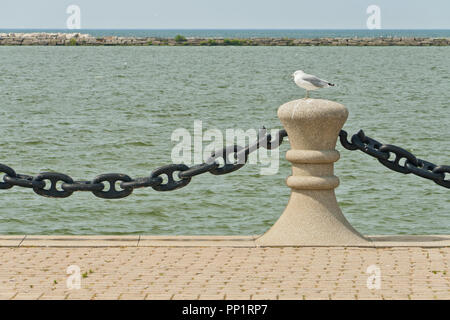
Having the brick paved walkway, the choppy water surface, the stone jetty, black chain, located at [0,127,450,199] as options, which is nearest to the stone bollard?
the brick paved walkway

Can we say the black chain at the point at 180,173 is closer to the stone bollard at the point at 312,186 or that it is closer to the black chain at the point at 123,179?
the black chain at the point at 123,179

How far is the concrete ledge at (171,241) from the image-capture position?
8875mm

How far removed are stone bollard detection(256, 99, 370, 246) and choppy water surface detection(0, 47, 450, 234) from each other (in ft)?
16.9

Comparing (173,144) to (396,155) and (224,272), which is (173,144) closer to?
(396,155)

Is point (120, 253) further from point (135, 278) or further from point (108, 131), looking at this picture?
point (108, 131)

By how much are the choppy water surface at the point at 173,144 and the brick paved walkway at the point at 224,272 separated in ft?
18.1

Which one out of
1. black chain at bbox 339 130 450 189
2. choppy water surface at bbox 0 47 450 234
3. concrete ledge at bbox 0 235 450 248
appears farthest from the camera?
choppy water surface at bbox 0 47 450 234

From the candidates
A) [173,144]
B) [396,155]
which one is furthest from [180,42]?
[396,155]

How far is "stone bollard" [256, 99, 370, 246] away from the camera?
8.70 metres

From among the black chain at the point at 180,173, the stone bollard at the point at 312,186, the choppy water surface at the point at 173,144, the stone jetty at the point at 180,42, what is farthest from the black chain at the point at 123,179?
the stone jetty at the point at 180,42

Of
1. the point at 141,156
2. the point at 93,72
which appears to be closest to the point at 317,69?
the point at 93,72

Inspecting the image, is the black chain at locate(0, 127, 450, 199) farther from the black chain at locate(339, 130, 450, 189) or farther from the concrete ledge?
the concrete ledge

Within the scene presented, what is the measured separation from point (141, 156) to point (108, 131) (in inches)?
262

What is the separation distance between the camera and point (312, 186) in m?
8.84
